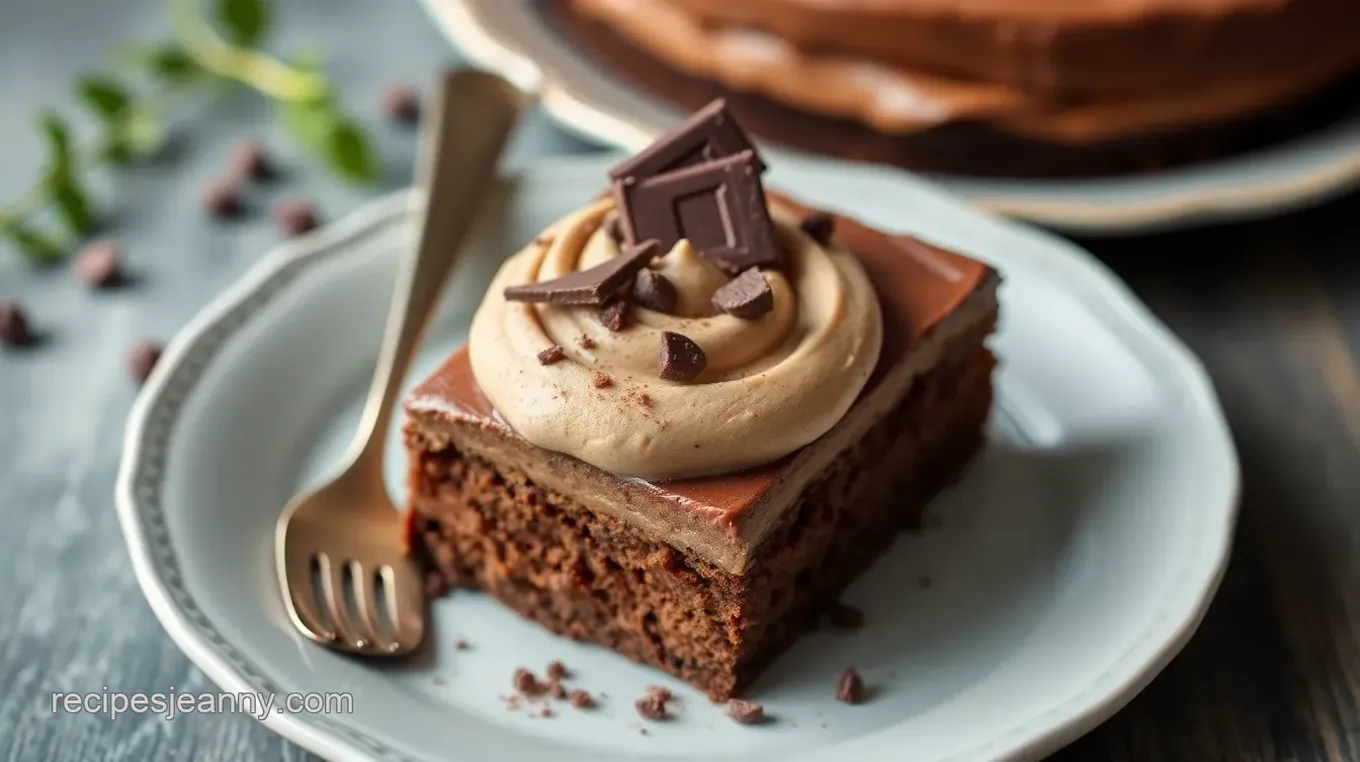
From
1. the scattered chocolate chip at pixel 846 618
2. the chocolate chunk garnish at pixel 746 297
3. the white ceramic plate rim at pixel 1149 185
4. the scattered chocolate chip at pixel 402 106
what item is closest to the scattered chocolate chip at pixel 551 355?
the chocolate chunk garnish at pixel 746 297

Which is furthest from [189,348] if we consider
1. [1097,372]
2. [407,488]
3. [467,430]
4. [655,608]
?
[1097,372]

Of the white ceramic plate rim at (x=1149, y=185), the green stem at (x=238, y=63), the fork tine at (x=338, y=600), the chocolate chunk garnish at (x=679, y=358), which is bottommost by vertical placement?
the fork tine at (x=338, y=600)

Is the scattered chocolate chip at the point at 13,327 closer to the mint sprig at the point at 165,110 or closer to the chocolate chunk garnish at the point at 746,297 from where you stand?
the mint sprig at the point at 165,110

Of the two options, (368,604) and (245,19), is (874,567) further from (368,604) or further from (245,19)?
(245,19)

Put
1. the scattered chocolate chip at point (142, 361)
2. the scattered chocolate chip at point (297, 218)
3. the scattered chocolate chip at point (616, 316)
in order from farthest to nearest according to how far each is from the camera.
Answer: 1. the scattered chocolate chip at point (297, 218)
2. the scattered chocolate chip at point (142, 361)
3. the scattered chocolate chip at point (616, 316)

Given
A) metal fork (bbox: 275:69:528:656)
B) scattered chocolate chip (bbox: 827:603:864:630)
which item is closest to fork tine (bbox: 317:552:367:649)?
metal fork (bbox: 275:69:528:656)

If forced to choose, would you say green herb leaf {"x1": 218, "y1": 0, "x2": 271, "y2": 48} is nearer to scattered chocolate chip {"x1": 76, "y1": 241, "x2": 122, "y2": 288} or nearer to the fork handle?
scattered chocolate chip {"x1": 76, "y1": 241, "x2": 122, "y2": 288}

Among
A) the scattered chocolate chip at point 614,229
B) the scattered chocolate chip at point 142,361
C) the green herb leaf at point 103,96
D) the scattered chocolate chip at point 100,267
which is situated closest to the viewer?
the scattered chocolate chip at point 614,229

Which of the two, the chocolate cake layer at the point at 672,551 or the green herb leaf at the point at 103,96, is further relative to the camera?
the green herb leaf at the point at 103,96
